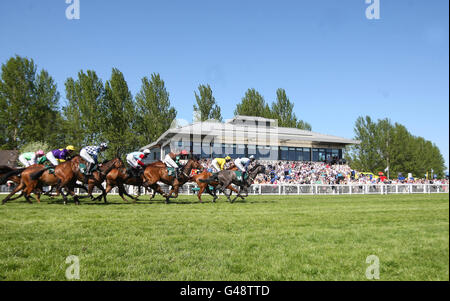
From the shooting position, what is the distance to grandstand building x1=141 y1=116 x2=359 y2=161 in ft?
117

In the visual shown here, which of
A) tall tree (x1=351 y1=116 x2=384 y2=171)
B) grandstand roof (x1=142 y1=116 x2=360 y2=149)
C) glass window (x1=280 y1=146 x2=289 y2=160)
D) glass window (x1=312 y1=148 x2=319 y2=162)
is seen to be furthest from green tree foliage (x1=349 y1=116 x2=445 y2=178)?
glass window (x1=280 y1=146 x2=289 y2=160)

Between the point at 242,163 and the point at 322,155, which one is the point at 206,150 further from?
the point at 242,163

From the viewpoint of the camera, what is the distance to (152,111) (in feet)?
135

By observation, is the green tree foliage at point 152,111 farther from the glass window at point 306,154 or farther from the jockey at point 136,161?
the jockey at point 136,161

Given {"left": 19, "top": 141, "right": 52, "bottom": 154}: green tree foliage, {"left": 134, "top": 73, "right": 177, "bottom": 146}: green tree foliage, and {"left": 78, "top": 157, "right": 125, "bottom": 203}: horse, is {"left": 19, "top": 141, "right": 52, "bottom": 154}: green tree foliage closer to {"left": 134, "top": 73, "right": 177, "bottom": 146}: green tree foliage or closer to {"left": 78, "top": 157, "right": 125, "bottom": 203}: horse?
{"left": 134, "top": 73, "right": 177, "bottom": 146}: green tree foliage

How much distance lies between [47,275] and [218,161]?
14829mm

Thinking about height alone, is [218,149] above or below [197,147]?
below

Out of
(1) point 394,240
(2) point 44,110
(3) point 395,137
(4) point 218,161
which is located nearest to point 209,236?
(1) point 394,240

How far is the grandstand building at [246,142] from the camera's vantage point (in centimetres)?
3556

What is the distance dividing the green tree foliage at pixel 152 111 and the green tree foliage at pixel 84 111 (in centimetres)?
488

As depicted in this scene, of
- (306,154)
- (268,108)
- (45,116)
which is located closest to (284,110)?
(268,108)

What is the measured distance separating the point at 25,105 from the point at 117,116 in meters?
12.1

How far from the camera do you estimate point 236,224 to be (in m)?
7.20
